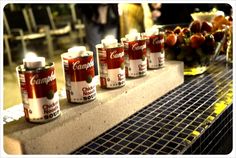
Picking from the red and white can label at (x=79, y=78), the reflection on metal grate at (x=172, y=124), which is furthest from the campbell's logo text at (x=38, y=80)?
the reflection on metal grate at (x=172, y=124)

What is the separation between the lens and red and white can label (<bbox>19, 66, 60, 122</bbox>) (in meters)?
0.94

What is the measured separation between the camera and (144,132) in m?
1.11

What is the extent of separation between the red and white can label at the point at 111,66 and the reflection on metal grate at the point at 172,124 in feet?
0.53

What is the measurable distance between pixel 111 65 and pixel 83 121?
0.24 meters

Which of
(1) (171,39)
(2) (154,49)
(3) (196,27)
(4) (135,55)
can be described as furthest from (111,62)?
(3) (196,27)

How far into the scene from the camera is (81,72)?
1050 millimetres

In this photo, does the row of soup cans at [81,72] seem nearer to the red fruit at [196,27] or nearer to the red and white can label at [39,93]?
the red and white can label at [39,93]

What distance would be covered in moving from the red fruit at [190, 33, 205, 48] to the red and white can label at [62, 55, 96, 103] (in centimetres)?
72

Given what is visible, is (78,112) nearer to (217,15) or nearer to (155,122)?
(155,122)

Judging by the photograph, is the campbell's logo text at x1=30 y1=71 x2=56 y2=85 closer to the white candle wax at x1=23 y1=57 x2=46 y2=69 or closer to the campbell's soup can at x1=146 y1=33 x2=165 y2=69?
the white candle wax at x1=23 y1=57 x2=46 y2=69

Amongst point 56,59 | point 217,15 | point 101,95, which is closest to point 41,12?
point 56,59

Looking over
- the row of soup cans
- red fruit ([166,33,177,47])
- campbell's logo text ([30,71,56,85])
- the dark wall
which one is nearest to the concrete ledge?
the row of soup cans

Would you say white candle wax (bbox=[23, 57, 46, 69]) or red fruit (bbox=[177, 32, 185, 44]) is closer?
white candle wax (bbox=[23, 57, 46, 69])

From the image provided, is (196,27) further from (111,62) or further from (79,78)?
(79,78)
